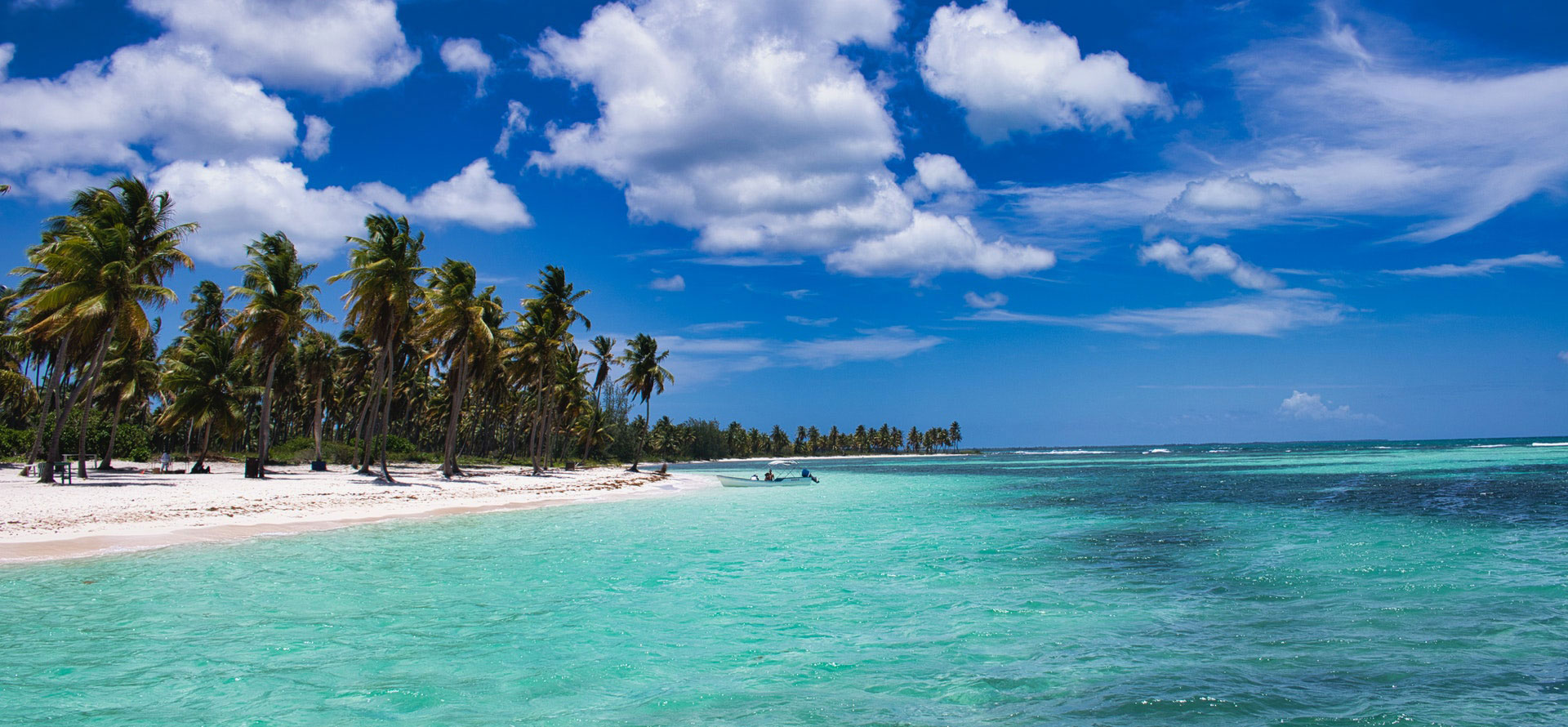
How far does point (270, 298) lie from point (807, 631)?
2917cm

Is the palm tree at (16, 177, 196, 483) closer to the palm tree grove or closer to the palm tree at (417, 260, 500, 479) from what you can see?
the palm tree grove

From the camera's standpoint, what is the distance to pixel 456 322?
1359 inches

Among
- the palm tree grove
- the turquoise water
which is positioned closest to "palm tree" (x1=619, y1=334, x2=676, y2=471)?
the palm tree grove

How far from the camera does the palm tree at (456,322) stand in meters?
34.4

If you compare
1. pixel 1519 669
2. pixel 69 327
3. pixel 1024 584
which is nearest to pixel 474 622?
pixel 1024 584

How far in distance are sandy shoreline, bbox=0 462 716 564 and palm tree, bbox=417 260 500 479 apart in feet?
15.3

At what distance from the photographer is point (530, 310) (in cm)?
4659

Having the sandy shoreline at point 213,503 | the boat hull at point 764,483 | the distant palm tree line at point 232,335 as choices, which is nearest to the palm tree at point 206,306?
the distant palm tree line at point 232,335

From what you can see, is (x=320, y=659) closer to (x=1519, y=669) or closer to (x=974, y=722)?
(x=974, y=722)

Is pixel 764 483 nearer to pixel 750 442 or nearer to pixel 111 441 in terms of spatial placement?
pixel 111 441

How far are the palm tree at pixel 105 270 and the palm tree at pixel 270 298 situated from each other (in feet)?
8.49

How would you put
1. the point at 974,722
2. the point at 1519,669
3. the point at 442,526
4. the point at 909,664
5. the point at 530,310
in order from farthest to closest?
1. the point at 530,310
2. the point at 442,526
3. the point at 909,664
4. the point at 1519,669
5. the point at 974,722

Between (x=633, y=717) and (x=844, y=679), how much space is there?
190 centimetres

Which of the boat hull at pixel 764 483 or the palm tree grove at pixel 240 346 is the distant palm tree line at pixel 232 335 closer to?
the palm tree grove at pixel 240 346
